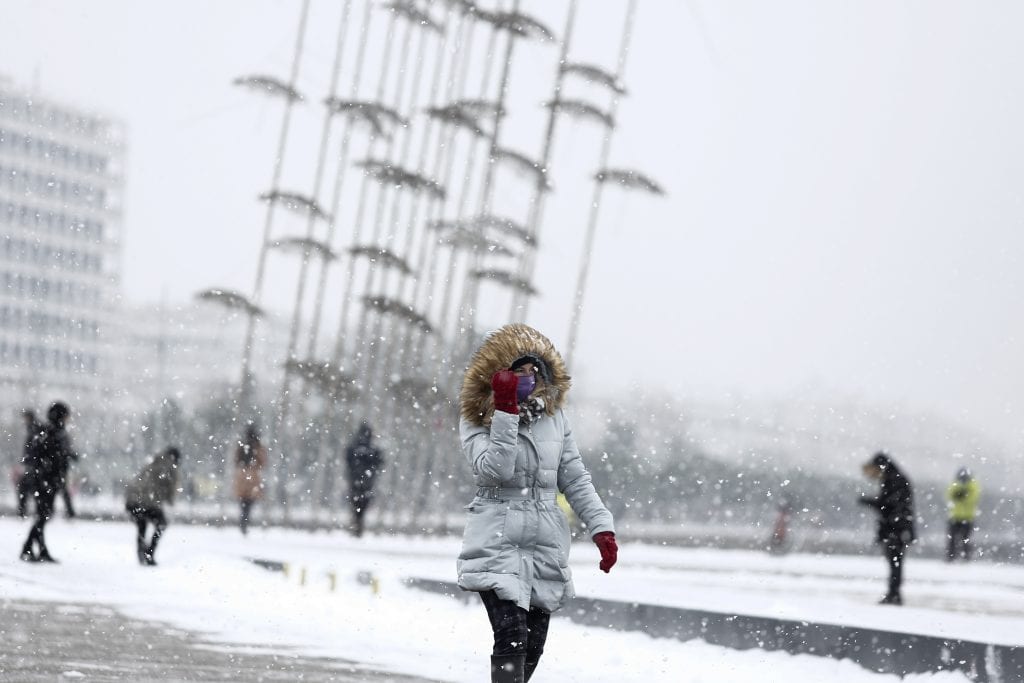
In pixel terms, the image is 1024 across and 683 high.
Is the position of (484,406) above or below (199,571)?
above

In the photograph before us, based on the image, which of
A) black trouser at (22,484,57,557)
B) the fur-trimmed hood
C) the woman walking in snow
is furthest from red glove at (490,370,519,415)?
black trouser at (22,484,57,557)

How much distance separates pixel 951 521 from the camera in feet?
103

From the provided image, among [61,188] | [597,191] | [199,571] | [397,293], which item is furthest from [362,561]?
[61,188]

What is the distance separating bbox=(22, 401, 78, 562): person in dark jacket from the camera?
17906mm

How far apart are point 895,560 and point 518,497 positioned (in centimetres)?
1154

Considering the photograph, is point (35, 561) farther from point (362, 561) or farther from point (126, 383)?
point (126, 383)

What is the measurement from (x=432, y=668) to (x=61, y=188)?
145 meters

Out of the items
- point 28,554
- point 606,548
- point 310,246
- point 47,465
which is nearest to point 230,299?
point 310,246

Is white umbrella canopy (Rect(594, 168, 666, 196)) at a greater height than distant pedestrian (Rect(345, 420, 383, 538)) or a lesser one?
greater

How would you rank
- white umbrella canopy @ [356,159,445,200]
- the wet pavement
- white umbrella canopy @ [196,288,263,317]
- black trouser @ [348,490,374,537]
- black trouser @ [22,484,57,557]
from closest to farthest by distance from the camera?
the wet pavement → black trouser @ [22,484,57,557] → black trouser @ [348,490,374,537] → white umbrella canopy @ [196,288,263,317] → white umbrella canopy @ [356,159,445,200]

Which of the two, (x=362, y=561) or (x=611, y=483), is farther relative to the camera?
(x=611, y=483)

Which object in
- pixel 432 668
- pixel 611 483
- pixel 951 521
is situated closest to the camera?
pixel 432 668

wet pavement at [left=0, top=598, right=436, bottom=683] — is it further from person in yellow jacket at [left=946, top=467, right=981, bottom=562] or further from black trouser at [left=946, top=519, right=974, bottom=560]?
black trouser at [left=946, top=519, right=974, bottom=560]

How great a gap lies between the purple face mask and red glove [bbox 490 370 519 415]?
0.06 ft
